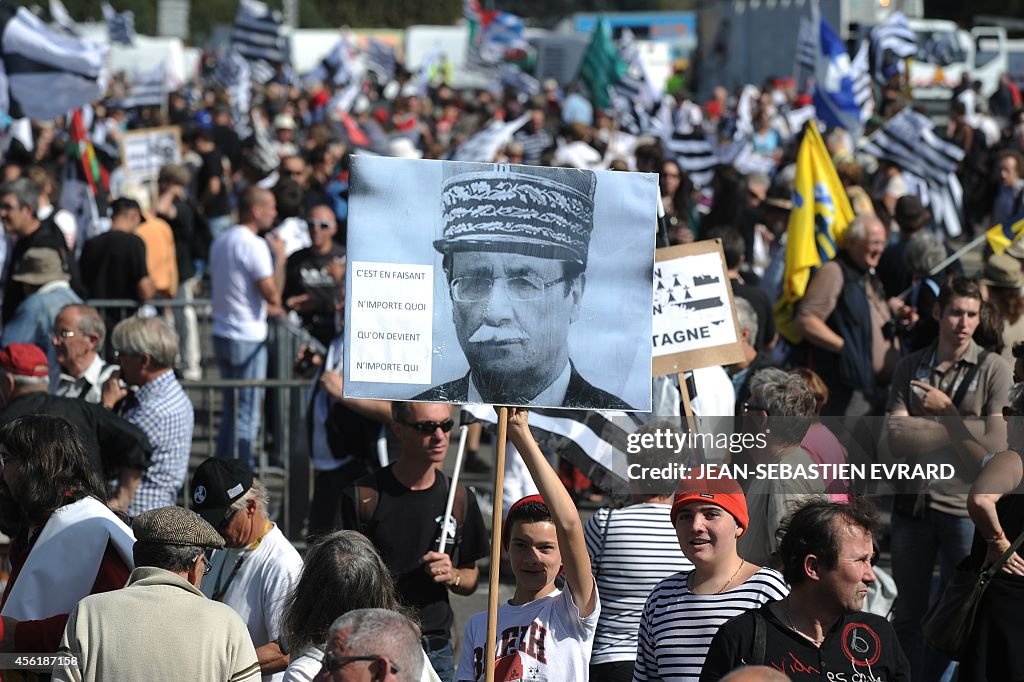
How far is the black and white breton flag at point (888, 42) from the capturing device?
20.2m

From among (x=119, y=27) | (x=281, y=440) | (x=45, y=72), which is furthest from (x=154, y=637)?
(x=119, y=27)

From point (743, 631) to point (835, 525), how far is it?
421 millimetres

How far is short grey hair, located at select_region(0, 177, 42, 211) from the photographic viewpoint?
1005cm

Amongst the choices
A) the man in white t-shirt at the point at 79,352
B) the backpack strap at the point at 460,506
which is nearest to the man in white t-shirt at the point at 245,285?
the man in white t-shirt at the point at 79,352

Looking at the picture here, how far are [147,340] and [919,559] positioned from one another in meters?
3.58

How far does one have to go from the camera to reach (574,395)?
14.3 feet

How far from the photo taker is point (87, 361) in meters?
7.11

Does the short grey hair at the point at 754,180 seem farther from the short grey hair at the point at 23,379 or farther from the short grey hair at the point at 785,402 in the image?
the short grey hair at the point at 23,379

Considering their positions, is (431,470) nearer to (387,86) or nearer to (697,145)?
(697,145)

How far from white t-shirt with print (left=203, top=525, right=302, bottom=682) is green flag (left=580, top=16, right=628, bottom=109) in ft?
62.1

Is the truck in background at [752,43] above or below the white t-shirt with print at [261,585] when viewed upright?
above

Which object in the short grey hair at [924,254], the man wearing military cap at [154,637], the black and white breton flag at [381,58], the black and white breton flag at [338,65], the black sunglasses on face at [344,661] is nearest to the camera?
the black sunglasses on face at [344,661]

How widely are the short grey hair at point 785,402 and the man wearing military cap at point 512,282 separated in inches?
56.5

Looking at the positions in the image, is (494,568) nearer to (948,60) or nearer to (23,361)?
(23,361)
